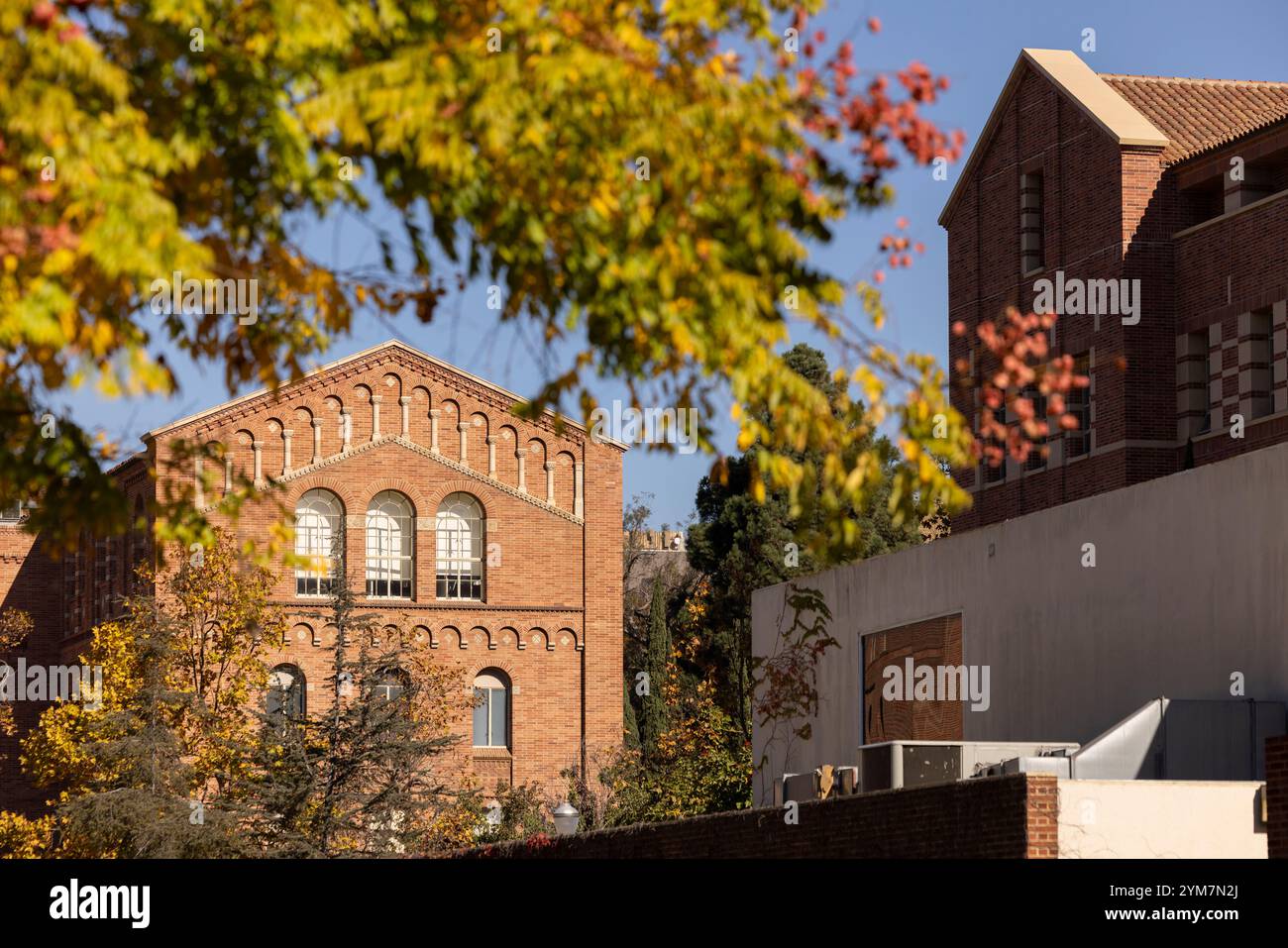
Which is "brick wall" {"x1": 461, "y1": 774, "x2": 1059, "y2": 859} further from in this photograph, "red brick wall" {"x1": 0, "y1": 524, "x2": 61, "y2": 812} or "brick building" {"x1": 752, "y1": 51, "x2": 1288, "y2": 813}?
"red brick wall" {"x1": 0, "y1": 524, "x2": 61, "y2": 812}

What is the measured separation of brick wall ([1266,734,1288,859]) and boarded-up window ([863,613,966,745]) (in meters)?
8.90

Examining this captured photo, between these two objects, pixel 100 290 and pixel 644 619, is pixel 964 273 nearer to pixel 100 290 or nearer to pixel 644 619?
pixel 100 290

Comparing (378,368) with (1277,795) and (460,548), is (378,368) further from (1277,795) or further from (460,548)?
(1277,795)

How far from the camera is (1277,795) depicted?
18359 millimetres

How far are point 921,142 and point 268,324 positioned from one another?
4105 mm

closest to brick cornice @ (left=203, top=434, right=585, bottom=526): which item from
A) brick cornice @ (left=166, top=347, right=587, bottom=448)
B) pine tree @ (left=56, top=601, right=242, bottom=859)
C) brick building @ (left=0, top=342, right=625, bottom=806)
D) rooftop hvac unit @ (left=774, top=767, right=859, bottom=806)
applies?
brick building @ (left=0, top=342, right=625, bottom=806)

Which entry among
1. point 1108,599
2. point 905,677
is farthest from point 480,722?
point 1108,599

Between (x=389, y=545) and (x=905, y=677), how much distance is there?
32.1m

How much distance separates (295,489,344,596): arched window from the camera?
57.4 m

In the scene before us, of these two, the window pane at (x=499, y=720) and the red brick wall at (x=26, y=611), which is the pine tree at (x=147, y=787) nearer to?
the window pane at (x=499, y=720)

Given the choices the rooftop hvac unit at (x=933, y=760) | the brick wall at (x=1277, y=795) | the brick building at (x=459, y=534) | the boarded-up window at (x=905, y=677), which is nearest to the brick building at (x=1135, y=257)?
the boarded-up window at (x=905, y=677)

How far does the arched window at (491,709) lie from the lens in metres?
58.3
